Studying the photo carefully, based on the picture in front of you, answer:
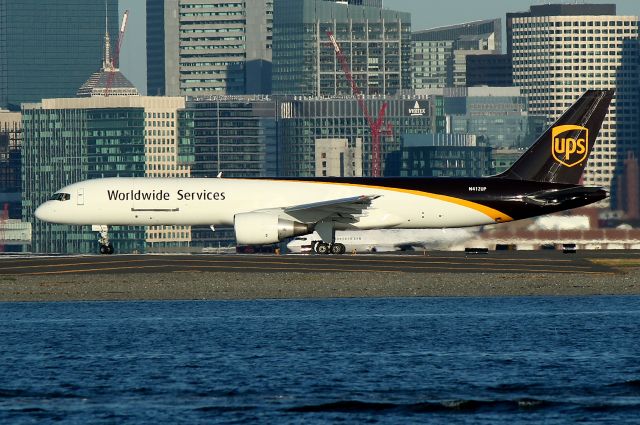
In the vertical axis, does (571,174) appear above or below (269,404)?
above

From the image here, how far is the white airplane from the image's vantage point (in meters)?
124

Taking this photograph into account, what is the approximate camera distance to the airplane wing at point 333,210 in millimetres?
105750

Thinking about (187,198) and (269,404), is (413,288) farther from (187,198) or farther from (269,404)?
(269,404)


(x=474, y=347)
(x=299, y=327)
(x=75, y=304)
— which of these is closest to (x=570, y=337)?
(x=474, y=347)

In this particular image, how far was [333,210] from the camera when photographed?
350 ft

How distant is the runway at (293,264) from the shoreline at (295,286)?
69.4 inches

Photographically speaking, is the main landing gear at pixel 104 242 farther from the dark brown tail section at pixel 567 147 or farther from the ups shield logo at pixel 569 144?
the ups shield logo at pixel 569 144

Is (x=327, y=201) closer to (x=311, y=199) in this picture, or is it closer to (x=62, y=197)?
(x=311, y=199)

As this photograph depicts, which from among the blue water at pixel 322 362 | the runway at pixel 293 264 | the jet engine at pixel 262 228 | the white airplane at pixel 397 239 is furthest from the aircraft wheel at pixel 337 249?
the blue water at pixel 322 362

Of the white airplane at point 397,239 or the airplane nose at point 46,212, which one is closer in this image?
the airplane nose at point 46,212

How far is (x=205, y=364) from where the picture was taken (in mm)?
64938

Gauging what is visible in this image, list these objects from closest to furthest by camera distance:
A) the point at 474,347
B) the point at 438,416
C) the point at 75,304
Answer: the point at 438,416 < the point at 474,347 < the point at 75,304

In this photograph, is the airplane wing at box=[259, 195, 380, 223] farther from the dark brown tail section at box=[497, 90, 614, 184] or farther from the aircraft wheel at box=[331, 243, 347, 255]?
the dark brown tail section at box=[497, 90, 614, 184]

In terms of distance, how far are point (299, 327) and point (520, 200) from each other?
35.3 metres
